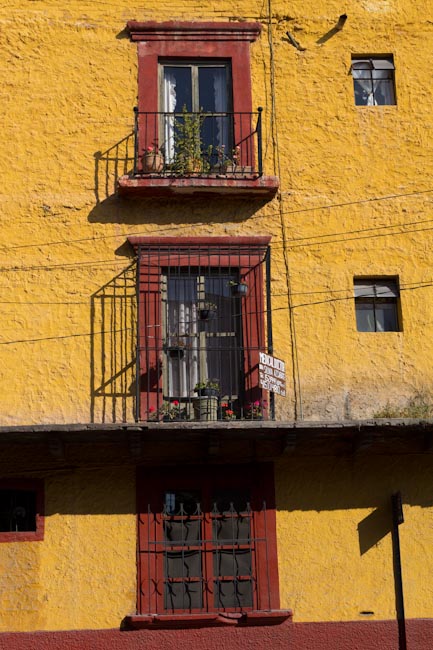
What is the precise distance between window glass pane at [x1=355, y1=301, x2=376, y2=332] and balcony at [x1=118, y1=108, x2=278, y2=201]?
1.90m

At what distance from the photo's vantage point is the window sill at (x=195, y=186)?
14258 mm

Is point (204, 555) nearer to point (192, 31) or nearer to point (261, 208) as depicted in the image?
point (261, 208)

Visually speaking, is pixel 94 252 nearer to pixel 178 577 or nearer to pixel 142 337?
pixel 142 337

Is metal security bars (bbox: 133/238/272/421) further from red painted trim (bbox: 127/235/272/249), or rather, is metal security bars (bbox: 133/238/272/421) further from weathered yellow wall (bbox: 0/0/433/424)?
weathered yellow wall (bbox: 0/0/433/424)

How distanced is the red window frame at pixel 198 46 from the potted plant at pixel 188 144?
51cm

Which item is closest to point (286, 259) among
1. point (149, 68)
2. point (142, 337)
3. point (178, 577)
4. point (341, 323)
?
point (341, 323)

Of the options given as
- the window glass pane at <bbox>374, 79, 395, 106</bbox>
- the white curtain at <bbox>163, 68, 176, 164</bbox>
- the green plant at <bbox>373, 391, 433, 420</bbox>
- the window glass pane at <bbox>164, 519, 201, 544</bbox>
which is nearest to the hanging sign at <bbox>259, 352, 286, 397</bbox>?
the green plant at <bbox>373, 391, 433, 420</bbox>

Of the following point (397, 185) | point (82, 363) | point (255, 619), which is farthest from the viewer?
point (397, 185)

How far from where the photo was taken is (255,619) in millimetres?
12812

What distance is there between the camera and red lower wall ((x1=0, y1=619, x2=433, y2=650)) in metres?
12.6

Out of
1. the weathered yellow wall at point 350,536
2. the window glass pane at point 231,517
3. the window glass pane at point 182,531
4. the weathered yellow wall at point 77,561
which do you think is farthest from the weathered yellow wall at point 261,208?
the window glass pane at point 182,531

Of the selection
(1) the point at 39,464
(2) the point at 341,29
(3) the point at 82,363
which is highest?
(2) the point at 341,29

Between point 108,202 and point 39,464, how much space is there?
3575mm

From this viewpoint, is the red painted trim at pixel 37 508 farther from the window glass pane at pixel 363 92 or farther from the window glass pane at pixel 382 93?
the window glass pane at pixel 382 93
